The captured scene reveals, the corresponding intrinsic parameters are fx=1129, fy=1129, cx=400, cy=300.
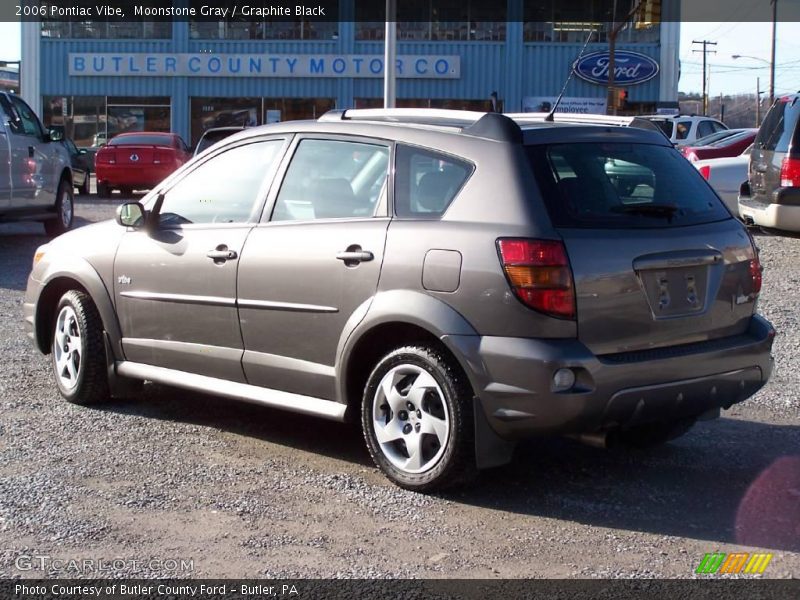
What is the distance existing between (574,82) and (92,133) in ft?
56.5

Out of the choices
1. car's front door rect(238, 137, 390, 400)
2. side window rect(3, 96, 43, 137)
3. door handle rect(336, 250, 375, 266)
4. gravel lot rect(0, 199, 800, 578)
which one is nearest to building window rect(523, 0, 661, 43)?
side window rect(3, 96, 43, 137)

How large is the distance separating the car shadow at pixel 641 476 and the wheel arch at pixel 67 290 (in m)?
0.52

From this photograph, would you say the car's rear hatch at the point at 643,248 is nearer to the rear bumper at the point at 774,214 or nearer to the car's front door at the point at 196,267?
the car's front door at the point at 196,267

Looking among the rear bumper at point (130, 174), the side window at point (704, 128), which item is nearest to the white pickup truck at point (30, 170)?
the rear bumper at point (130, 174)

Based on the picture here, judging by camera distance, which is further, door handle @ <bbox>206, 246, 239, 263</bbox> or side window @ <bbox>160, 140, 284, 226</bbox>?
side window @ <bbox>160, 140, 284, 226</bbox>

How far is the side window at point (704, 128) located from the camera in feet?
81.5

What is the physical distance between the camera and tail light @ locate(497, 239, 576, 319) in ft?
15.0

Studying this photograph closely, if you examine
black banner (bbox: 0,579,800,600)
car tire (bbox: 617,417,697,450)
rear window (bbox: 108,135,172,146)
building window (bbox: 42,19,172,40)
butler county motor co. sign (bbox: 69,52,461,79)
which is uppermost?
building window (bbox: 42,19,172,40)

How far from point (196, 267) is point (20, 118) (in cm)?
939

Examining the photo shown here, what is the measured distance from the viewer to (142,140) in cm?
2417

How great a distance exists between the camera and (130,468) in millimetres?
5352

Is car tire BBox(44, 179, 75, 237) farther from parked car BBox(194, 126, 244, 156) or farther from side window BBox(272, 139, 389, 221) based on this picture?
side window BBox(272, 139, 389, 221)

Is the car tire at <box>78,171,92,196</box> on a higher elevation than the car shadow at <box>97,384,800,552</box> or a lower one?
higher

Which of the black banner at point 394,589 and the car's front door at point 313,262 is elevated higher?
the car's front door at point 313,262
